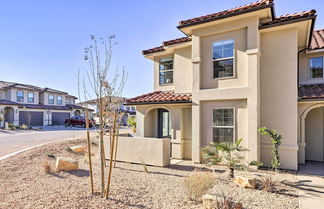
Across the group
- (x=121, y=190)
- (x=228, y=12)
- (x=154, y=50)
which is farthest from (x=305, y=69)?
(x=121, y=190)

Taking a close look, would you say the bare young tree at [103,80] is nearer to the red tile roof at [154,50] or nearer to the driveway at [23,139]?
the red tile roof at [154,50]

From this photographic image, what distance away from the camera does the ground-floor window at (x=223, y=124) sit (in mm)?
9312

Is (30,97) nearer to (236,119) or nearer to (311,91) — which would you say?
(236,119)

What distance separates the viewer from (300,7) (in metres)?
9.81

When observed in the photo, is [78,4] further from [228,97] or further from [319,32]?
[319,32]

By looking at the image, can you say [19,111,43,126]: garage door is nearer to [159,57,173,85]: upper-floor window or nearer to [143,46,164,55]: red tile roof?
[143,46,164,55]: red tile roof

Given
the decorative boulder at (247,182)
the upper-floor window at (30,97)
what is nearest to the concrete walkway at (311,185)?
the decorative boulder at (247,182)

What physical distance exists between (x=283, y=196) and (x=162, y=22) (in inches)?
406

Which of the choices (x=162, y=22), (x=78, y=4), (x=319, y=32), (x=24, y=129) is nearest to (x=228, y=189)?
(x=162, y=22)

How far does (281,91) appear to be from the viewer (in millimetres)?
9141

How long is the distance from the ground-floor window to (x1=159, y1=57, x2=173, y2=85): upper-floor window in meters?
4.18

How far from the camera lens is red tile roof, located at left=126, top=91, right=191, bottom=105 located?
10.6 meters

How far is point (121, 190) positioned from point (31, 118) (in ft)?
117

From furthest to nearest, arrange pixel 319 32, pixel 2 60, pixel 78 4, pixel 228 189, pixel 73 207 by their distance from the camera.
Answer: pixel 2 60 → pixel 319 32 → pixel 78 4 → pixel 228 189 → pixel 73 207
